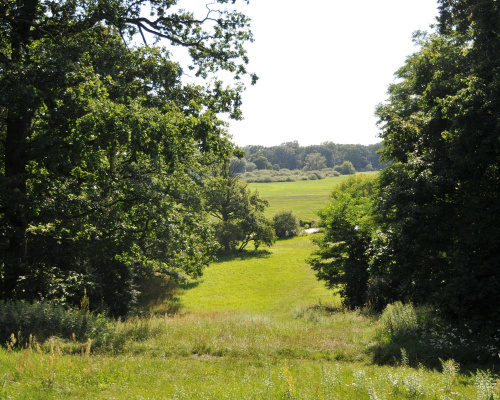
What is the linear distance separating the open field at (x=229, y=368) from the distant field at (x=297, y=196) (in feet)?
249

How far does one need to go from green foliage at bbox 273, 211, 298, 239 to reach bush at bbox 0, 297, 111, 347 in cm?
6150

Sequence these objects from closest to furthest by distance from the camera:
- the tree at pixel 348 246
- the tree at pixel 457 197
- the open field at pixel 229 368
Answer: the open field at pixel 229 368
the tree at pixel 457 197
the tree at pixel 348 246

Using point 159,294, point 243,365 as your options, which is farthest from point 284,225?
point 243,365

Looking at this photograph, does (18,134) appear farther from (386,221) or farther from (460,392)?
(386,221)

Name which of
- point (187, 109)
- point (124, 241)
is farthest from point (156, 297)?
point (187, 109)

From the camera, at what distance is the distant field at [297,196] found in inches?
3918

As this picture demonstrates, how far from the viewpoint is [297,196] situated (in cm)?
12612

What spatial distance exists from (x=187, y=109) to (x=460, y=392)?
13441mm

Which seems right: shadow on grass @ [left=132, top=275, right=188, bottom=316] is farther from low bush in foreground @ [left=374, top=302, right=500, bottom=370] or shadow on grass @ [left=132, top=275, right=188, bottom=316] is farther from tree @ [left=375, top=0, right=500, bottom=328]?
tree @ [left=375, top=0, right=500, bottom=328]

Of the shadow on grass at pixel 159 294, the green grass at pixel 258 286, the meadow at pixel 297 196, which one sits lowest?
the green grass at pixel 258 286

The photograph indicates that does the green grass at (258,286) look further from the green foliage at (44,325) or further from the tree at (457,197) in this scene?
the green foliage at (44,325)

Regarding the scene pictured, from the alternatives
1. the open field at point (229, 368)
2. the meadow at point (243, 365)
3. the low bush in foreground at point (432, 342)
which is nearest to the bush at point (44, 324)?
the meadow at point (243, 365)

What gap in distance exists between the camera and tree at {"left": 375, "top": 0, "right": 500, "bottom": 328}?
1183cm

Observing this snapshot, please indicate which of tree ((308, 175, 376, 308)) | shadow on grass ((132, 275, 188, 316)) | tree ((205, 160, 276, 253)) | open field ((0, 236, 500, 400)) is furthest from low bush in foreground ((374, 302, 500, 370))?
tree ((205, 160, 276, 253))
